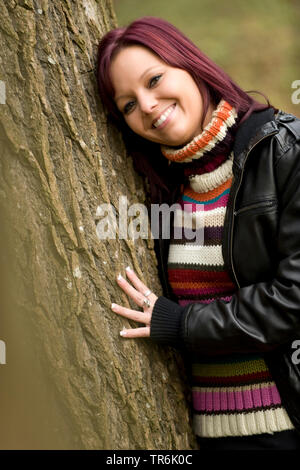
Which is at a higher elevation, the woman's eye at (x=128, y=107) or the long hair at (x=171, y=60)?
the long hair at (x=171, y=60)

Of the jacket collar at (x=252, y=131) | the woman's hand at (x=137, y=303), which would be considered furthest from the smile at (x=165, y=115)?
the woman's hand at (x=137, y=303)

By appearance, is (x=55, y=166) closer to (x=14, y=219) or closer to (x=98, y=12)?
(x=14, y=219)

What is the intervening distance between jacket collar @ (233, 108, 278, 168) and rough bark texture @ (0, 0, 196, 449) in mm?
416

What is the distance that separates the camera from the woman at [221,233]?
1.49 m

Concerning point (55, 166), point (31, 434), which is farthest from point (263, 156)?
point (31, 434)

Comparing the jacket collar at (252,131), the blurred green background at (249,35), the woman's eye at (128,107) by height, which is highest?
the blurred green background at (249,35)

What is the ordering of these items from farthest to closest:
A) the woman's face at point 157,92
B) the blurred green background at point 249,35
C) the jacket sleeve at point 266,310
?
1. the blurred green background at point 249,35
2. the woman's face at point 157,92
3. the jacket sleeve at point 266,310

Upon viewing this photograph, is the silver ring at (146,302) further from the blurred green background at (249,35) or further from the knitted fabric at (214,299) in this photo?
the blurred green background at (249,35)

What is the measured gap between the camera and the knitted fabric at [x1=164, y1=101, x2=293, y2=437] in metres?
1.63

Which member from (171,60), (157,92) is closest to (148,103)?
(157,92)

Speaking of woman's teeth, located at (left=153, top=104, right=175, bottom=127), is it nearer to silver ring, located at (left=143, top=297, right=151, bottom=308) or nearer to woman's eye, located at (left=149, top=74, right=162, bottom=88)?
woman's eye, located at (left=149, top=74, right=162, bottom=88)

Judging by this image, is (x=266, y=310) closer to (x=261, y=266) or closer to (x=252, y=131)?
(x=261, y=266)

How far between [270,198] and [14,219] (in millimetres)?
808

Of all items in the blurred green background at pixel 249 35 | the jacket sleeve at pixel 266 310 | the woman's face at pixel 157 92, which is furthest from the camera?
the blurred green background at pixel 249 35
